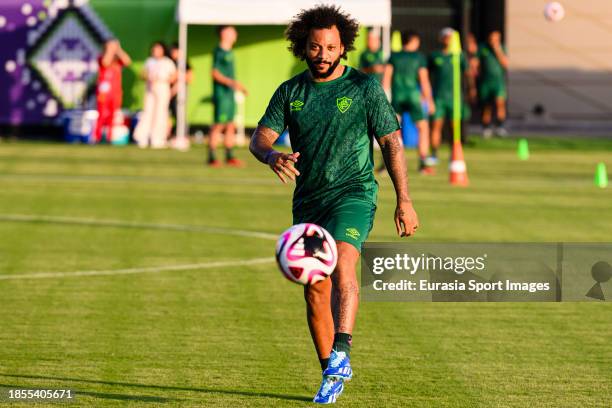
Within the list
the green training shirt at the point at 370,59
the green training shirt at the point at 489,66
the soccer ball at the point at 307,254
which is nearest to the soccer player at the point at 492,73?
the green training shirt at the point at 489,66

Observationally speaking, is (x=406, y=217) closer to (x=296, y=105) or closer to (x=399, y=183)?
(x=399, y=183)

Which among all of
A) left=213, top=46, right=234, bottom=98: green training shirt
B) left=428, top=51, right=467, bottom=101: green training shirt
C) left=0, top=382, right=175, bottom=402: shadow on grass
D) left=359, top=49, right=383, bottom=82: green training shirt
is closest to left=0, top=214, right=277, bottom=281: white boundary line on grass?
left=0, top=382, right=175, bottom=402: shadow on grass

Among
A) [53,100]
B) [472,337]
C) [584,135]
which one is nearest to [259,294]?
[472,337]

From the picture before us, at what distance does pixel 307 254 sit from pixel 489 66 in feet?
104

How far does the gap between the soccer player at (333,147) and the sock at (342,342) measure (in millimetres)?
162

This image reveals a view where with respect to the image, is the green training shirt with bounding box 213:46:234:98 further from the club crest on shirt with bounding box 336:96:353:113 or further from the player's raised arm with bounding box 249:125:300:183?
the club crest on shirt with bounding box 336:96:353:113

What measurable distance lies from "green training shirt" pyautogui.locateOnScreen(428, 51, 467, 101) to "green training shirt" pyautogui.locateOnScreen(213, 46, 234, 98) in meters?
3.57

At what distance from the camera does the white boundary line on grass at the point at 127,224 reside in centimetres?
1705

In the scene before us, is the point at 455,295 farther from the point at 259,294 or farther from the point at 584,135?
the point at 584,135

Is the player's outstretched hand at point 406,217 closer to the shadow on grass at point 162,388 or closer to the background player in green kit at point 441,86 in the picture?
the shadow on grass at point 162,388

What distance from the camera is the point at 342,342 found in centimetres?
815

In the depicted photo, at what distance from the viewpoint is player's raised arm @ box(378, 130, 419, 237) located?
27.6 ft

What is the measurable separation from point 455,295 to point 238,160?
19926 millimetres

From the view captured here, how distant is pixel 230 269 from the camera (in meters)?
14.1
